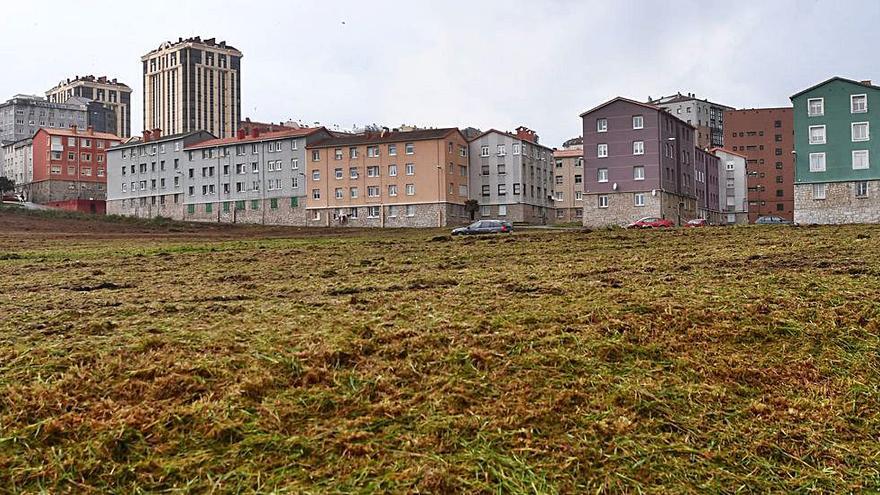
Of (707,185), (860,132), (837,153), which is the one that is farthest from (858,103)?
(707,185)

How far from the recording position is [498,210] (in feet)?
308

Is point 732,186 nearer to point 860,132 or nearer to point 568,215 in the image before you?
point 568,215

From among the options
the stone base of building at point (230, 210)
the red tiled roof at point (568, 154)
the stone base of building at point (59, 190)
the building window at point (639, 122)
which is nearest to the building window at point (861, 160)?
the building window at point (639, 122)

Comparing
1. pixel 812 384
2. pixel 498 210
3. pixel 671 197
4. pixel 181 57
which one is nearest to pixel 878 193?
pixel 671 197

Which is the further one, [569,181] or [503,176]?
[569,181]

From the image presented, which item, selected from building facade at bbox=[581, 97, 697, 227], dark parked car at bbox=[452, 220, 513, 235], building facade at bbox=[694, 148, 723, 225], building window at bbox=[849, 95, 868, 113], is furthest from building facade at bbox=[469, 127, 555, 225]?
dark parked car at bbox=[452, 220, 513, 235]

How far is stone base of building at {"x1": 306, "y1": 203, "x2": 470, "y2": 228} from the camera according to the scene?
287ft

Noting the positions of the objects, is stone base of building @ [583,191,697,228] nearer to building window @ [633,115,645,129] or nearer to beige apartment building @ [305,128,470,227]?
building window @ [633,115,645,129]

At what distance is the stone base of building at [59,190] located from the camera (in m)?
130

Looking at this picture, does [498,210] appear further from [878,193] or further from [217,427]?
[217,427]

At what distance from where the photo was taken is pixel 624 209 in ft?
260

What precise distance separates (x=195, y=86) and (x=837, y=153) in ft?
476

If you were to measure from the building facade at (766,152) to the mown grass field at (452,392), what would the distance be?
132988 mm

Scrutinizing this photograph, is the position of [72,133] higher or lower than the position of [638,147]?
higher
